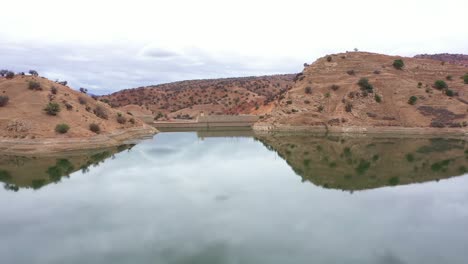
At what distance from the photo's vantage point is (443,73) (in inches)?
2872

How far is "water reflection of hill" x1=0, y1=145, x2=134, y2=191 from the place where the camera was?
2700cm

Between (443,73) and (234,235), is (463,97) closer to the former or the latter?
(443,73)

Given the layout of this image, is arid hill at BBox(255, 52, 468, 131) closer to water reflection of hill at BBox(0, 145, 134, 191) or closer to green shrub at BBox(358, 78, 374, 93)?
green shrub at BBox(358, 78, 374, 93)

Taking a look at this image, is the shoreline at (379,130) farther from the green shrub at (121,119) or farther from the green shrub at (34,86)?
the green shrub at (34,86)

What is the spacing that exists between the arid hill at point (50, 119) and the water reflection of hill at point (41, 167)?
10.7 ft

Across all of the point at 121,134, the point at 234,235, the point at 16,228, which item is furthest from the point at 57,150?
the point at 234,235

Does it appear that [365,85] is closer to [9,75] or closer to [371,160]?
[371,160]

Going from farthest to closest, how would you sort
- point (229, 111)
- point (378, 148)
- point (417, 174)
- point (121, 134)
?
point (229, 111), point (121, 134), point (378, 148), point (417, 174)

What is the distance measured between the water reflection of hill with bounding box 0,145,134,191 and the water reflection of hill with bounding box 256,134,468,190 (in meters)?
17.2

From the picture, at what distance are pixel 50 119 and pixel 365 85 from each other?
48.5m

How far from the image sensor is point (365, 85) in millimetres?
67625

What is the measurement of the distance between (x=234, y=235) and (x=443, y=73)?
70.0m

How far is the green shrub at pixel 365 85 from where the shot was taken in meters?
67.0

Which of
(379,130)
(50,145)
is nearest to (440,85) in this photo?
(379,130)
